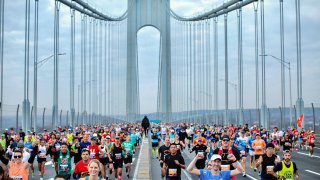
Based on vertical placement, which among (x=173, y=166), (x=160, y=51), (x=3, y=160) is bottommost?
(x=173, y=166)

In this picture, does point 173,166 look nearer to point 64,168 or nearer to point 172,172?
point 172,172

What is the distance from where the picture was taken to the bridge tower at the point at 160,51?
9106 centimetres

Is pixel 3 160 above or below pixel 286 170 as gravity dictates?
above

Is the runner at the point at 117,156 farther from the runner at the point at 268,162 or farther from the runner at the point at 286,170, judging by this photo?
the runner at the point at 286,170

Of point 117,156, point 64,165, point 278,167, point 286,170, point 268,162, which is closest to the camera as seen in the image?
point 278,167

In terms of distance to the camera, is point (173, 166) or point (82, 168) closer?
point (82, 168)

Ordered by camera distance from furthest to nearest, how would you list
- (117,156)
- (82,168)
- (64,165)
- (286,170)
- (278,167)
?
(117,156) < (64,165) < (286,170) < (278,167) < (82,168)

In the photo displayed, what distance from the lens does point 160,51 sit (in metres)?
95.9

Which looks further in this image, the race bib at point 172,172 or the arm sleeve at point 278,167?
the race bib at point 172,172

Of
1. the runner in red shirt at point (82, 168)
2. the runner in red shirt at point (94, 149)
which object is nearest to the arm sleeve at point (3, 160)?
the runner in red shirt at point (82, 168)

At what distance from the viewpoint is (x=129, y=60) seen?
91625 millimetres

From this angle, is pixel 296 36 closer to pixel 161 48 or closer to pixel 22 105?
pixel 22 105

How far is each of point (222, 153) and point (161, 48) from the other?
83332mm

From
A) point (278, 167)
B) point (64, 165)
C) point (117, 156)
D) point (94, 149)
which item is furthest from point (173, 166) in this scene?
point (117, 156)
